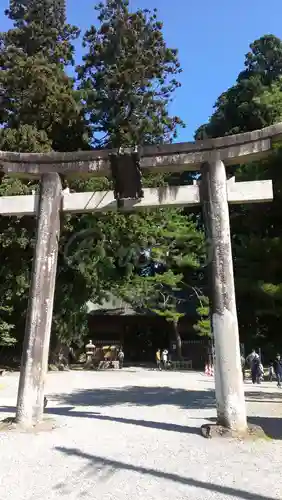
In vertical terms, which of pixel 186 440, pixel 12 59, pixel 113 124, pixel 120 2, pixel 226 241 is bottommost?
pixel 186 440

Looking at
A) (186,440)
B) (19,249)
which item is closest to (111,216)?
(19,249)

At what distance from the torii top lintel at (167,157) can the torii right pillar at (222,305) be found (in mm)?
288

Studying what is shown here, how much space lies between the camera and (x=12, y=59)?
20.4 meters

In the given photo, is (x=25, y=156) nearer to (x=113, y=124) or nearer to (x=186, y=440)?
(x=186, y=440)

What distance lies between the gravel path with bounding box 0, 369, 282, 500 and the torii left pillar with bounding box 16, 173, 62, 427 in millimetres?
640

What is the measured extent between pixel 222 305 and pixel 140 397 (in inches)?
261

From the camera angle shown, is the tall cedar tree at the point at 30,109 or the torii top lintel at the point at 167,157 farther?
the tall cedar tree at the point at 30,109

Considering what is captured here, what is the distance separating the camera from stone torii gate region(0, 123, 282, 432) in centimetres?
749

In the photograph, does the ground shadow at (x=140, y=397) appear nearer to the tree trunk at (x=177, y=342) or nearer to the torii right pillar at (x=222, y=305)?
the torii right pillar at (x=222, y=305)

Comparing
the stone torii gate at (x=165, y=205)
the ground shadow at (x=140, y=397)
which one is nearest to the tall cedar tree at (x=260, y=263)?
the stone torii gate at (x=165, y=205)

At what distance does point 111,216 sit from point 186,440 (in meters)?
13.1

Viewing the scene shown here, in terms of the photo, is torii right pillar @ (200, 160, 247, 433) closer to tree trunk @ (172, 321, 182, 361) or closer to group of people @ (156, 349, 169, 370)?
group of people @ (156, 349, 169, 370)

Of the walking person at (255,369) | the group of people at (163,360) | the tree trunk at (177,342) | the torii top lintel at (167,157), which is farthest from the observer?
the tree trunk at (177,342)

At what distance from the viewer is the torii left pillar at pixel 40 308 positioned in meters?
7.80
